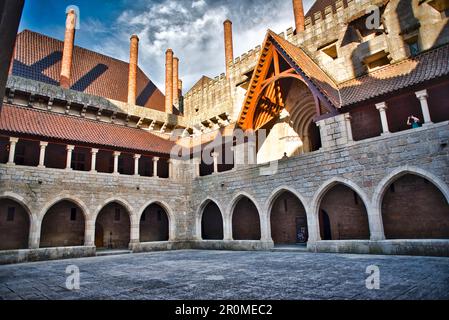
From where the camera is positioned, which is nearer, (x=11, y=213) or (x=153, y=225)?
(x=11, y=213)

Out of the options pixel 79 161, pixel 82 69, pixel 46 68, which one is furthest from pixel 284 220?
pixel 46 68

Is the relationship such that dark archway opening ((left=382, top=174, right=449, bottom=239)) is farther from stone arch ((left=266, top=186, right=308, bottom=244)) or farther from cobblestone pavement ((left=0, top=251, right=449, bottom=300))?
stone arch ((left=266, top=186, right=308, bottom=244))

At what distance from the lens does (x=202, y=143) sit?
19.8 m

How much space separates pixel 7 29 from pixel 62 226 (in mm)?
14639

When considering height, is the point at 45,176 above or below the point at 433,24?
below

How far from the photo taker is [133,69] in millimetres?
20953

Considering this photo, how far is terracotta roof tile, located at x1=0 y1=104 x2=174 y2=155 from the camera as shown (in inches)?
545

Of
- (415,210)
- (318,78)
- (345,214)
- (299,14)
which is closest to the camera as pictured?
(415,210)

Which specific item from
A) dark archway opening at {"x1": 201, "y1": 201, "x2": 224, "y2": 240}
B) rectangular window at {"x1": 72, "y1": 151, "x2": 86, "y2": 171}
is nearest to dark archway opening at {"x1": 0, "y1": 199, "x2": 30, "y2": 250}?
rectangular window at {"x1": 72, "y1": 151, "x2": 86, "y2": 171}

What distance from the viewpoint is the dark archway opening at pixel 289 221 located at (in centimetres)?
1544

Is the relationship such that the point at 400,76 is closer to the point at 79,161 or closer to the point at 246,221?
the point at 246,221
